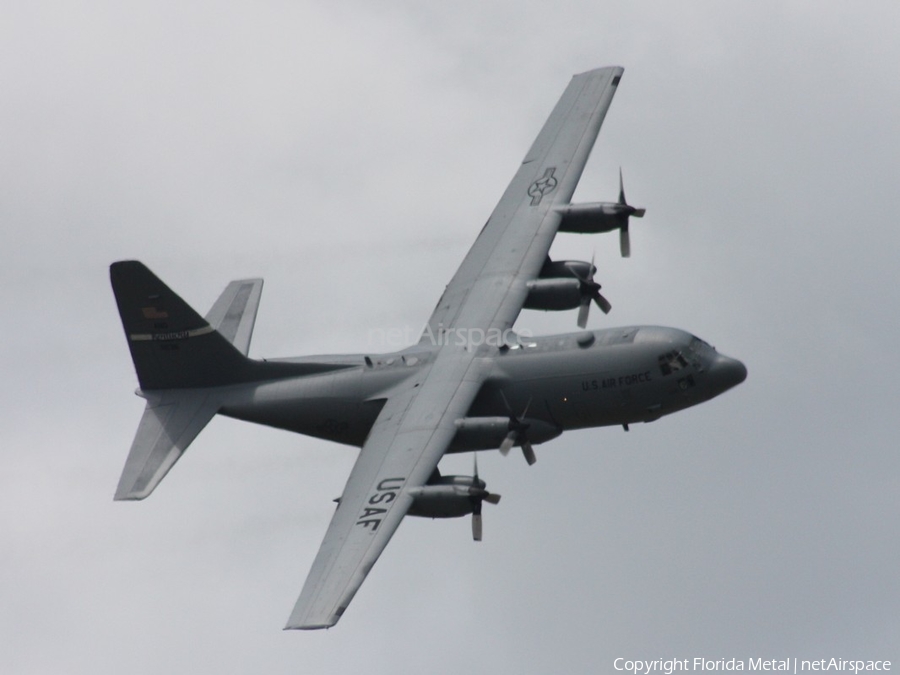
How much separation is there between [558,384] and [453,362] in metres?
3.69

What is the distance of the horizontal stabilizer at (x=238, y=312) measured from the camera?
220 ft

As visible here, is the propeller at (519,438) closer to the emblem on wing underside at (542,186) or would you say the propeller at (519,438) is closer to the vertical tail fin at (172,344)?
the vertical tail fin at (172,344)

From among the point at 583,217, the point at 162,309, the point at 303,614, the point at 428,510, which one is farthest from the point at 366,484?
the point at 583,217

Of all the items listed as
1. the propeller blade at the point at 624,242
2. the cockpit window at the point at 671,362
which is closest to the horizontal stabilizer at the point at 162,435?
the cockpit window at the point at 671,362

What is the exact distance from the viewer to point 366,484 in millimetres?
59156

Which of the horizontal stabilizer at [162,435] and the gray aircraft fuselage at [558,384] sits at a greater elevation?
the gray aircraft fuselage at [558,384]

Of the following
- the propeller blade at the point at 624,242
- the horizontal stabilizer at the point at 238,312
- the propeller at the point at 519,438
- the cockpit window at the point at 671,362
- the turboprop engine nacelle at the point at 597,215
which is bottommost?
the propeller at the point at 519,438

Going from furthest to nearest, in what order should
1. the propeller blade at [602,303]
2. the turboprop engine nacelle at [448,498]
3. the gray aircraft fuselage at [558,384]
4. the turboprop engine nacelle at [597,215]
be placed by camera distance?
the turboprop engine nacelle at [597,215] < the propeller blade at [602,303] < the gray aircraft fuselage at [558,384] < the turboprop engine nacelle at [448,498]

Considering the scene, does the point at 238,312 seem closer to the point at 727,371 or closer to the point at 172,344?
the point at 172,344

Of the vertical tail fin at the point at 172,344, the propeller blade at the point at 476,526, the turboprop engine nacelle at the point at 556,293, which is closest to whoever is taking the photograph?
the propeller blade at the point at 476,526

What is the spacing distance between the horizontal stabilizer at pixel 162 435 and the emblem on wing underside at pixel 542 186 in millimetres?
14419

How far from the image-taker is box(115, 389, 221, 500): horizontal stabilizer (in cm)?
6209

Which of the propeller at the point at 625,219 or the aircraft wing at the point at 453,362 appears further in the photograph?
the propeller at the point at 625,219

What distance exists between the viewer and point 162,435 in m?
63.9
